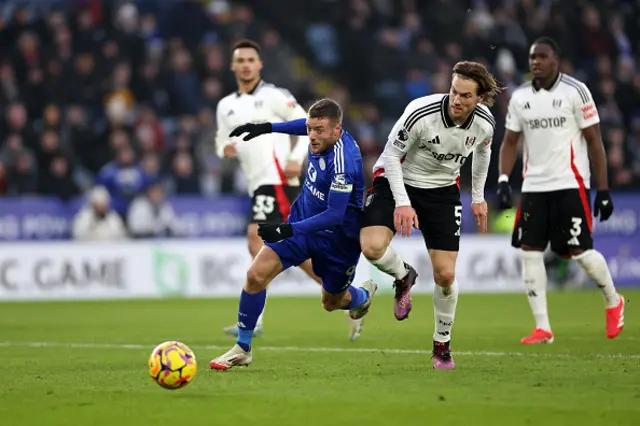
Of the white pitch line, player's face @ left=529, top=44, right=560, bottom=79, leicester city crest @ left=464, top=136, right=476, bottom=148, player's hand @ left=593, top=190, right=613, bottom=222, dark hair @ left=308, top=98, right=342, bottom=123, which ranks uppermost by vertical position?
player's face @ left=529, top=44, right=560, bottom=79

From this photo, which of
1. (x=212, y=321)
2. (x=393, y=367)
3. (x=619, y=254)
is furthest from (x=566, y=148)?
(x=619, y=254)

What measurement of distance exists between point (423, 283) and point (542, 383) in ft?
36.1

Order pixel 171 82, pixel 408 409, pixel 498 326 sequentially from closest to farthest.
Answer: pixel 408 409 < pixel 498 326 < pixel 171 82

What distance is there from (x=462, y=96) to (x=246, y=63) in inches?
158

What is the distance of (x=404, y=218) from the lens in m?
7.64

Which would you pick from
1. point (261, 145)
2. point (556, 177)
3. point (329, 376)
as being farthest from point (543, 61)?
point (329, 376)

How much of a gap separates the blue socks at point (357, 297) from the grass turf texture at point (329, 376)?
39 cm

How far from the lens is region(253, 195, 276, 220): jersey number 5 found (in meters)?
11.2

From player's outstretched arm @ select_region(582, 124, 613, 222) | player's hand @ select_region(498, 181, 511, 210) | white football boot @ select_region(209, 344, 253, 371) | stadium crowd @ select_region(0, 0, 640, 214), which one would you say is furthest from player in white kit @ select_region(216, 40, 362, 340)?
stadium crowd @ select_region(0, 0, 640, 214)

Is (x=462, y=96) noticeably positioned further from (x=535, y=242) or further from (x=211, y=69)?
(x=211, y=69)

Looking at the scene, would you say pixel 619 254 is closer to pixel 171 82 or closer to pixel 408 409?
pixel 171 82

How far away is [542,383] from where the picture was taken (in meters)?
6.94

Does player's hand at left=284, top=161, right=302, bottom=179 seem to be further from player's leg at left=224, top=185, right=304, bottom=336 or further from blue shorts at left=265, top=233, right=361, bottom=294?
blue shorts at left=265, top=233, right=361, bottom=294

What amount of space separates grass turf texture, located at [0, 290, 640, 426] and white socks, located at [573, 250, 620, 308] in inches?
13.9
